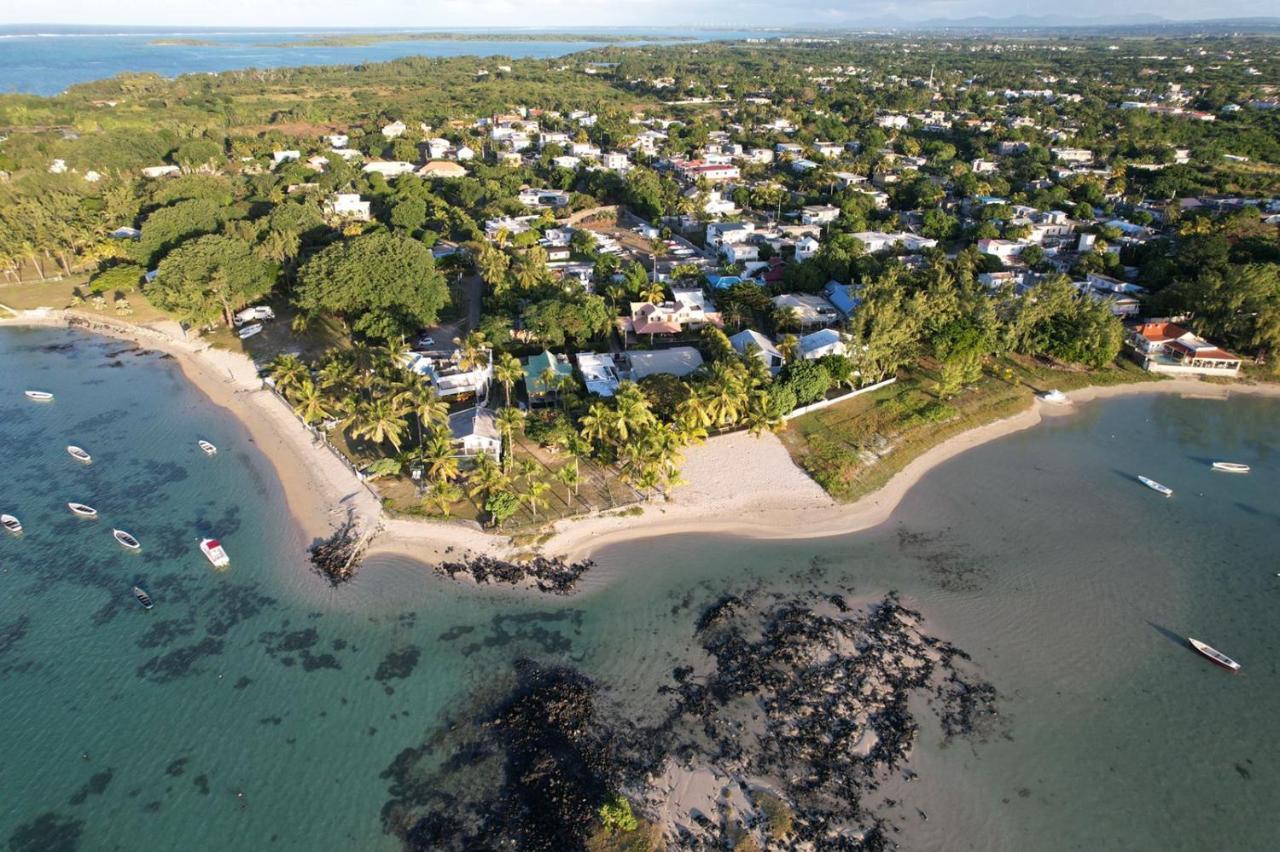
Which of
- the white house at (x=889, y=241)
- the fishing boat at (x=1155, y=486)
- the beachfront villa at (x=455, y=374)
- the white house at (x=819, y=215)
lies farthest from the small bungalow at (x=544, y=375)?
the white house at (x=819, y=215)

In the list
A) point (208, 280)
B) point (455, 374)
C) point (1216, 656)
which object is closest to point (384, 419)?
point (455, 374)

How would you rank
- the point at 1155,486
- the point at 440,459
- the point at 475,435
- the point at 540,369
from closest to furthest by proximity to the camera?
the point at 440,459, the point at 475,435, the point at 1155,486, the point at 540,369

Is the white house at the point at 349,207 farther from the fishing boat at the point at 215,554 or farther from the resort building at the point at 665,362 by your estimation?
the fishing boat at the point at 215,554

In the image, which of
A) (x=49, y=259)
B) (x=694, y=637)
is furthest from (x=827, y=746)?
(x=49, y=259)

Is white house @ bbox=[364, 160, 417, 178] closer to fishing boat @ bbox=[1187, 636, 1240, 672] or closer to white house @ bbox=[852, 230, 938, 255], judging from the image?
white house @ bbox=[852, 230, 938, 255]

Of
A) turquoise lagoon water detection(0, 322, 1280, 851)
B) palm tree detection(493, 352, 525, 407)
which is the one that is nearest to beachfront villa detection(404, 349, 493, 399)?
palm tree detection(493, 352, 525, 407)

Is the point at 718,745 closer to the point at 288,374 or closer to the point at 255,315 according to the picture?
the point at 288,374
